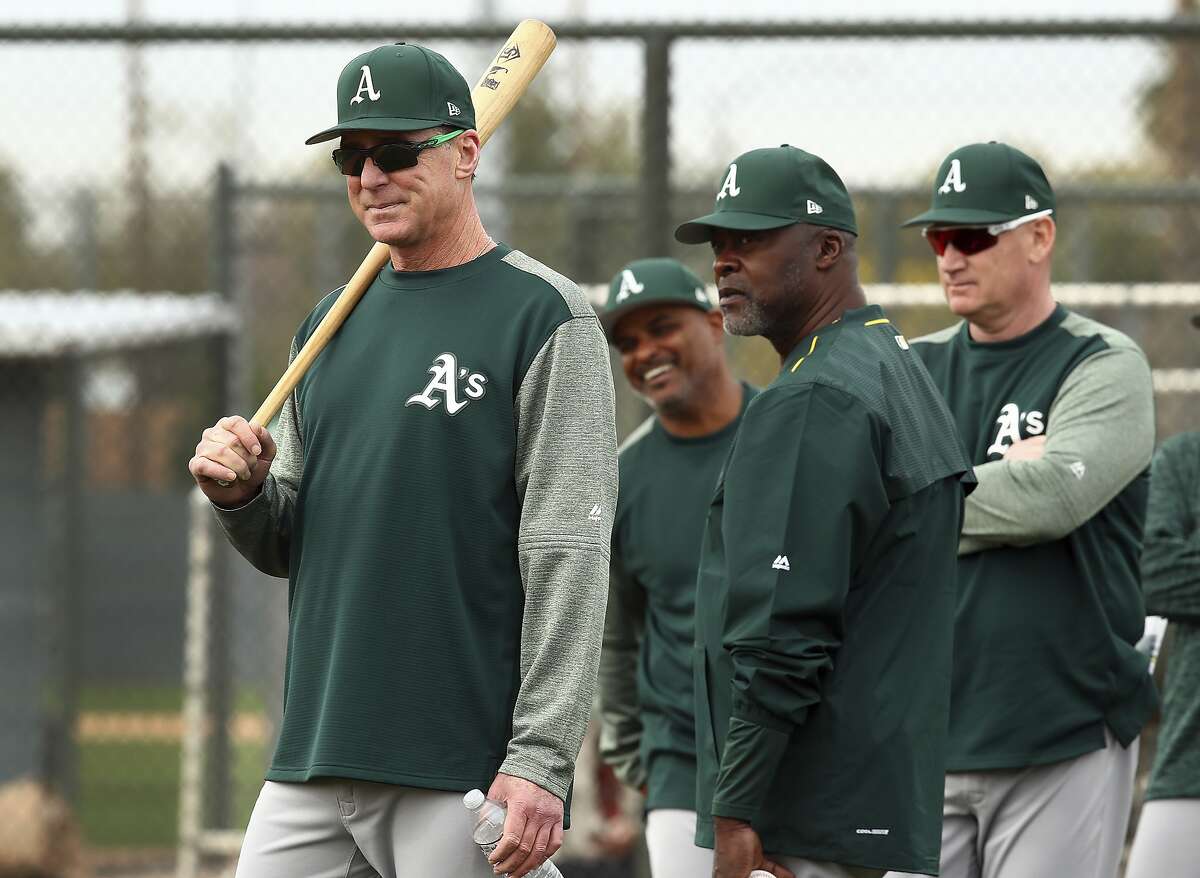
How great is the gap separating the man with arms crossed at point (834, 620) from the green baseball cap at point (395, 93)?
76cm

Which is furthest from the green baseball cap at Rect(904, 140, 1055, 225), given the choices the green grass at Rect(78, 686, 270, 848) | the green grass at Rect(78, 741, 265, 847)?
the green grass at Rect(78, 741, 265, 847)

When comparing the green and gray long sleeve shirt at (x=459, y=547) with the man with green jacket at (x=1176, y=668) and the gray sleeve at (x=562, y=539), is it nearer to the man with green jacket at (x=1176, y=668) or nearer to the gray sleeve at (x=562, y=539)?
the gray sleeve at (x=562, y=539)

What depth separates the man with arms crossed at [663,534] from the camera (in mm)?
4250

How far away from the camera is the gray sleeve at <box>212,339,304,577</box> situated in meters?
3.05

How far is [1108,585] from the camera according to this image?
3789mm

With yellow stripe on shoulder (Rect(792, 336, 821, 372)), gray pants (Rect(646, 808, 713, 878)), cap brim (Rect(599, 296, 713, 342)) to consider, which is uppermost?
cap brim (Rect(599, 296, 713, 342))

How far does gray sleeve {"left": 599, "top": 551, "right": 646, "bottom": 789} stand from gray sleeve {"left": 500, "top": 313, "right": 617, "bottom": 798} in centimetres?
170

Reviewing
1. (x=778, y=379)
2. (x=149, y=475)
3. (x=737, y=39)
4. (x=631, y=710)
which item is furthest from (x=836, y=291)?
(x=149, y=475)

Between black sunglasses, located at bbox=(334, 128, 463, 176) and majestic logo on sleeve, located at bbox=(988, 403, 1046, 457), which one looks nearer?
black sunglasses, located at bbox=(334, 128, 463, 176)

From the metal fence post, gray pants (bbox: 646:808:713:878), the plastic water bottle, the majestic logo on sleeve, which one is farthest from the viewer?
the metal fence post

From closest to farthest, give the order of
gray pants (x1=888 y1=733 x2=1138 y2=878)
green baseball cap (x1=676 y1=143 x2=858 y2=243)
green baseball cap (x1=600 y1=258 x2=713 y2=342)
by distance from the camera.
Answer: green baseball cap (x1=676 y1=143 x2=858 y2=243) < gray pants (x1=888 y1=733 x2=1138 y2=878) < green baseball cap (x1=600 y1=258 x2=713 y2=342)

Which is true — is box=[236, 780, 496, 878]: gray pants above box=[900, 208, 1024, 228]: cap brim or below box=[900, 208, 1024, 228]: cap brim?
below

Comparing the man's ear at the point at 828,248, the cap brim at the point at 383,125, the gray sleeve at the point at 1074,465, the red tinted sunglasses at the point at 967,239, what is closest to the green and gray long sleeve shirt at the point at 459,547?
the cap brim at the point at 383,125

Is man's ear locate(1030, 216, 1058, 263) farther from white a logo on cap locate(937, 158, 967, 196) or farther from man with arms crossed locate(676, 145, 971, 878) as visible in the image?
man with arms crossed locate(676, 145, 971, 878)
